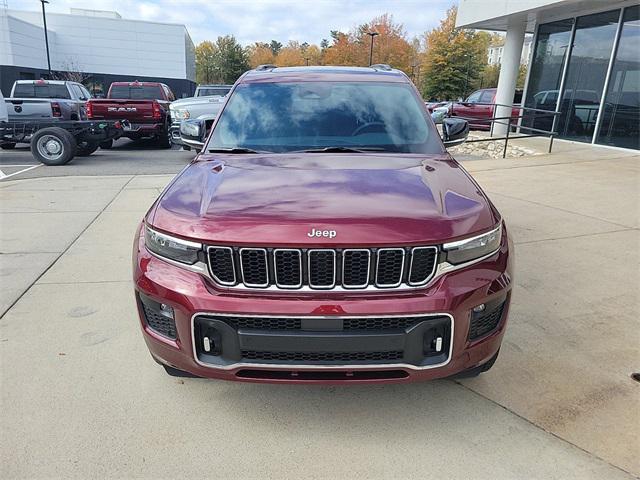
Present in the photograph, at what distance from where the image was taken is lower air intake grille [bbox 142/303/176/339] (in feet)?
7.66

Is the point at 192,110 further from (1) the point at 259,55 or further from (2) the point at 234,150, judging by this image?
(1) the point at 259,55

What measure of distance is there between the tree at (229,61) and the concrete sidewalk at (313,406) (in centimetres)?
7245

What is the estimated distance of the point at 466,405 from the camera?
2.75 metres

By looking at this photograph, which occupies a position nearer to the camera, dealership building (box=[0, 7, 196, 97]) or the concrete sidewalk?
the concrete sidewalk

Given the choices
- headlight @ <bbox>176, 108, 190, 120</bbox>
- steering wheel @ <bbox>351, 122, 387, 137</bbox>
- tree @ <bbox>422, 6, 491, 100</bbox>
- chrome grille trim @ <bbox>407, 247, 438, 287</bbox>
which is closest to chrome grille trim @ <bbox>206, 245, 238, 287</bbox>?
chrome grille trim @ <bbox>407, 247, 438, 287</bbox>

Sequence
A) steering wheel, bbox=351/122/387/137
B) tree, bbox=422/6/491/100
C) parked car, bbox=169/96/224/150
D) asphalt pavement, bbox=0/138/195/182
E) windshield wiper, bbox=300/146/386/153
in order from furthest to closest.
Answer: tree, bbox=422/6/491/100 < parked car, bbox=169/96/224/150 < asphalt pavement, bbox=0/138/195/182 < steering wheel, bbox=351/122/387/137 < windshield wiper, bbox=300/146/386/153

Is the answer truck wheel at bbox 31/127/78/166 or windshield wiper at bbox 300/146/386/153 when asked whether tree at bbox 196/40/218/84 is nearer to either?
truck wheel at bbox 31/127/78/166

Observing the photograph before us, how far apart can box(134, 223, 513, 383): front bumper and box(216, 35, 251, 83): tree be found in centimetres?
7383

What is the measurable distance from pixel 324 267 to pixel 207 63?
79.3m

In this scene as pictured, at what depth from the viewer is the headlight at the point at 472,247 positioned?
228 centimetres

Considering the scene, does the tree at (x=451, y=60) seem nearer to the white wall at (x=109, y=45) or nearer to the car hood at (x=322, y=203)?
the white wall at (x=109, y=45)

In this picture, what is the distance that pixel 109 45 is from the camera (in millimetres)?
49750

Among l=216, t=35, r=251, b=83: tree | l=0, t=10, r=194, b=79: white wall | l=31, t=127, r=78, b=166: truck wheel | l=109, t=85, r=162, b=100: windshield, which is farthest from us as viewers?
l=216, t=35, r=251, b=83: tree

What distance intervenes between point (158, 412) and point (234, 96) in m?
2.37
